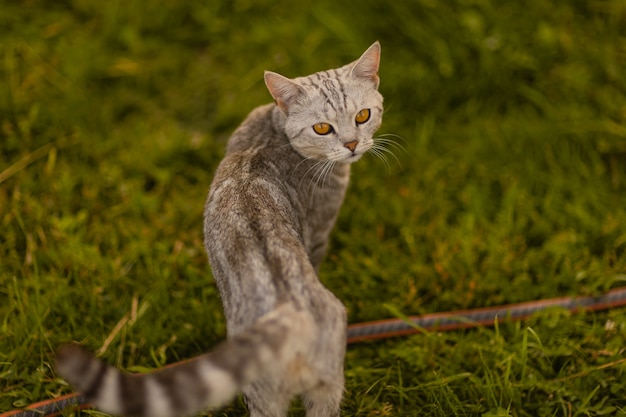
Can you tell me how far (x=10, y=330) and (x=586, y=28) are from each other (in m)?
3.99

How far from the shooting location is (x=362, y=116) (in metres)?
2.66

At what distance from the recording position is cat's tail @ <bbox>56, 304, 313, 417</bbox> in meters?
1.69

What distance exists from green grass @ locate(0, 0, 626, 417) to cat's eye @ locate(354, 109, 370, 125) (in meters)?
0.92

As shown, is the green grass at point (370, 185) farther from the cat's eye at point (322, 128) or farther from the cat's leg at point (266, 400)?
the cat's eye at point (322, 128)

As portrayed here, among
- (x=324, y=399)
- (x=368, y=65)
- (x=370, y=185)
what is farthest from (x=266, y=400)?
(x=370, y=185)

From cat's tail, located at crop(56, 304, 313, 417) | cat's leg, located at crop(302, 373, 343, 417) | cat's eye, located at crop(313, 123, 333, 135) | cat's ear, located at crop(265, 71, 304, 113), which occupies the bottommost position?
cat's leg, located at crop(302, 373, 343, 417)

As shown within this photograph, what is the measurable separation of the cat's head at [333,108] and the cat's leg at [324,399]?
97cm

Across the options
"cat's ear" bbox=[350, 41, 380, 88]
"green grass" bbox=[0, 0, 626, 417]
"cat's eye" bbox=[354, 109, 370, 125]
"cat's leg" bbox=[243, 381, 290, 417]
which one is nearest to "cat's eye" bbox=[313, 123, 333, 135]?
"cat's eye" bbox=[354, 109, 370, 125]

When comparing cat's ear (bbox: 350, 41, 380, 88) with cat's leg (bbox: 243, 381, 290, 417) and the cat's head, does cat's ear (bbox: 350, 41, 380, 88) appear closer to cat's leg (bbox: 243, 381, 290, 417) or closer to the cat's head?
the cat's head

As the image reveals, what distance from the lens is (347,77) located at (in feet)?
8.70

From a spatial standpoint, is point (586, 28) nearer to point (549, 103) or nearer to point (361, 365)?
point (549, 103)

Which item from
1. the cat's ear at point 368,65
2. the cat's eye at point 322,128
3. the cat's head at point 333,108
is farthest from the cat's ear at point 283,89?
the cat's ear at point 368,65

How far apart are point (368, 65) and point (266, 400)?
1414 mm

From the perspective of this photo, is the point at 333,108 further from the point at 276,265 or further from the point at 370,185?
the point at 370,185
